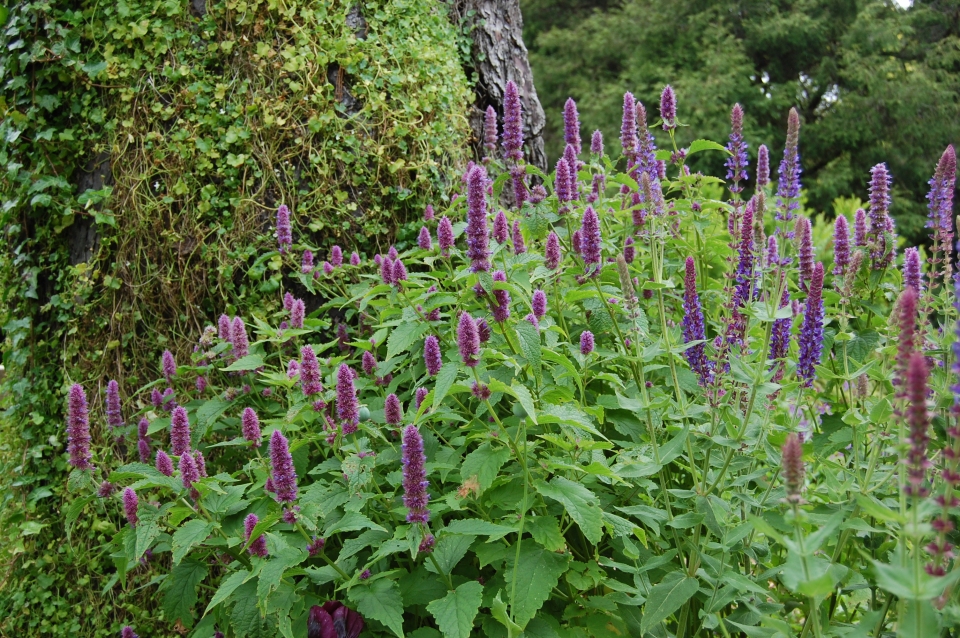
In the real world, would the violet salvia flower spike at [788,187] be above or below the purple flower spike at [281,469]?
above

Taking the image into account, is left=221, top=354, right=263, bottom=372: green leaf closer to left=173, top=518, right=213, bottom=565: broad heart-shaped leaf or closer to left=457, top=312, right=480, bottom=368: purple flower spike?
left=173, top=518, right=213, bottom=565: broad heart-shaped leaf

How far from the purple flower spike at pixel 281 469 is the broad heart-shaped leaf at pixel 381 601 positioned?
319mm

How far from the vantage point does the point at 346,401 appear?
2152mm

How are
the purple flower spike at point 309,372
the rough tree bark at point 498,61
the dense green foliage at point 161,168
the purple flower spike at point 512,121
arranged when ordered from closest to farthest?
the purple flower spike at point 309,372
the purple flower spike at point 512,121
the dense green foliage at point 161,168
the rough tree bark at point 498,61

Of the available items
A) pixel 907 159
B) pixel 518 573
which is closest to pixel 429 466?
pixel 518 573

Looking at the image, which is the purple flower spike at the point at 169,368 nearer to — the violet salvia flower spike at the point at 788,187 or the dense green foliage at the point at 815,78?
the violet salvia flower spike at the point at 788,187

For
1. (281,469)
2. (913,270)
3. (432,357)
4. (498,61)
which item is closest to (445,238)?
(432,357)

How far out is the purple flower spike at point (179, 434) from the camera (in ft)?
7.75

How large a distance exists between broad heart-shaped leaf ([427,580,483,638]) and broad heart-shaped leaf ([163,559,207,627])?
2.87 ft

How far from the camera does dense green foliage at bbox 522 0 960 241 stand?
16266mm

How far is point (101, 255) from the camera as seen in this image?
12.6 feet

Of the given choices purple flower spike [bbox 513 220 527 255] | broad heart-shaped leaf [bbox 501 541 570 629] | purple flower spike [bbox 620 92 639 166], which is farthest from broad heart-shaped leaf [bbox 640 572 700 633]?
purple flower spike [bbox 620 92 639 166]

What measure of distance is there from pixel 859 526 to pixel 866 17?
18.0m

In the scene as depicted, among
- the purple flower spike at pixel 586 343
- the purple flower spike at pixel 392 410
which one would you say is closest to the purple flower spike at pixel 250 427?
the purple flower spike at pixel 392 410
